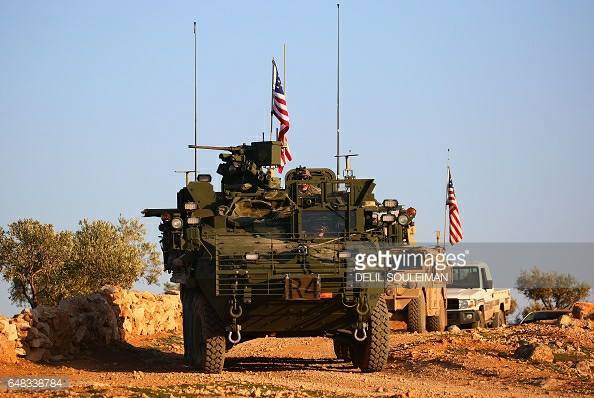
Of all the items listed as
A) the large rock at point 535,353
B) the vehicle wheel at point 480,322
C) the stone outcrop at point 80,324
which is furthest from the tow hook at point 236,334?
the vehicle wheel at point 480,322

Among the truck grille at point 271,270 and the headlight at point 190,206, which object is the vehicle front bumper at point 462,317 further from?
the truck grille at point 271,270

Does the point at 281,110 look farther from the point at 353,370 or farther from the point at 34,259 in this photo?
the point at 34,259

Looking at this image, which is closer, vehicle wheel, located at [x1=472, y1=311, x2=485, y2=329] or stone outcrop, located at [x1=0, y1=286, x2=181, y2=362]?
stone outcrop, located at [x1=0, y1=286, x2=181, y2=362]

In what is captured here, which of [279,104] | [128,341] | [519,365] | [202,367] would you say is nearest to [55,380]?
[202,367]

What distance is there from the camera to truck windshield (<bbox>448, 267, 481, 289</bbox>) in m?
30.8

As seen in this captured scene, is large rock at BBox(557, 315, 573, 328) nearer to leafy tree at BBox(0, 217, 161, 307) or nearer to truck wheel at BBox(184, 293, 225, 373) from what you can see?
truck wheel at BBox(184, 293, 225, 373)

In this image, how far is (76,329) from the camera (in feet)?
77.6

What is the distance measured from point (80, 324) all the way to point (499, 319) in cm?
1262

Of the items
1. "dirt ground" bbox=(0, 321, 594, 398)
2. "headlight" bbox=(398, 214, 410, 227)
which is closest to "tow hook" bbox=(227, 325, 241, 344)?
"dirt ground" bbox=(0, 321, 594, 398)

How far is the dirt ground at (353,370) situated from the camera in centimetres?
1656

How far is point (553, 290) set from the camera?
206ft

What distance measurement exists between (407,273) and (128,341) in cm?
841

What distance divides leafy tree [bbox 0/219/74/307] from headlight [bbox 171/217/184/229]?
26.5 meters

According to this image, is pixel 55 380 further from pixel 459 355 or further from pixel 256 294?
pixel 459 355
